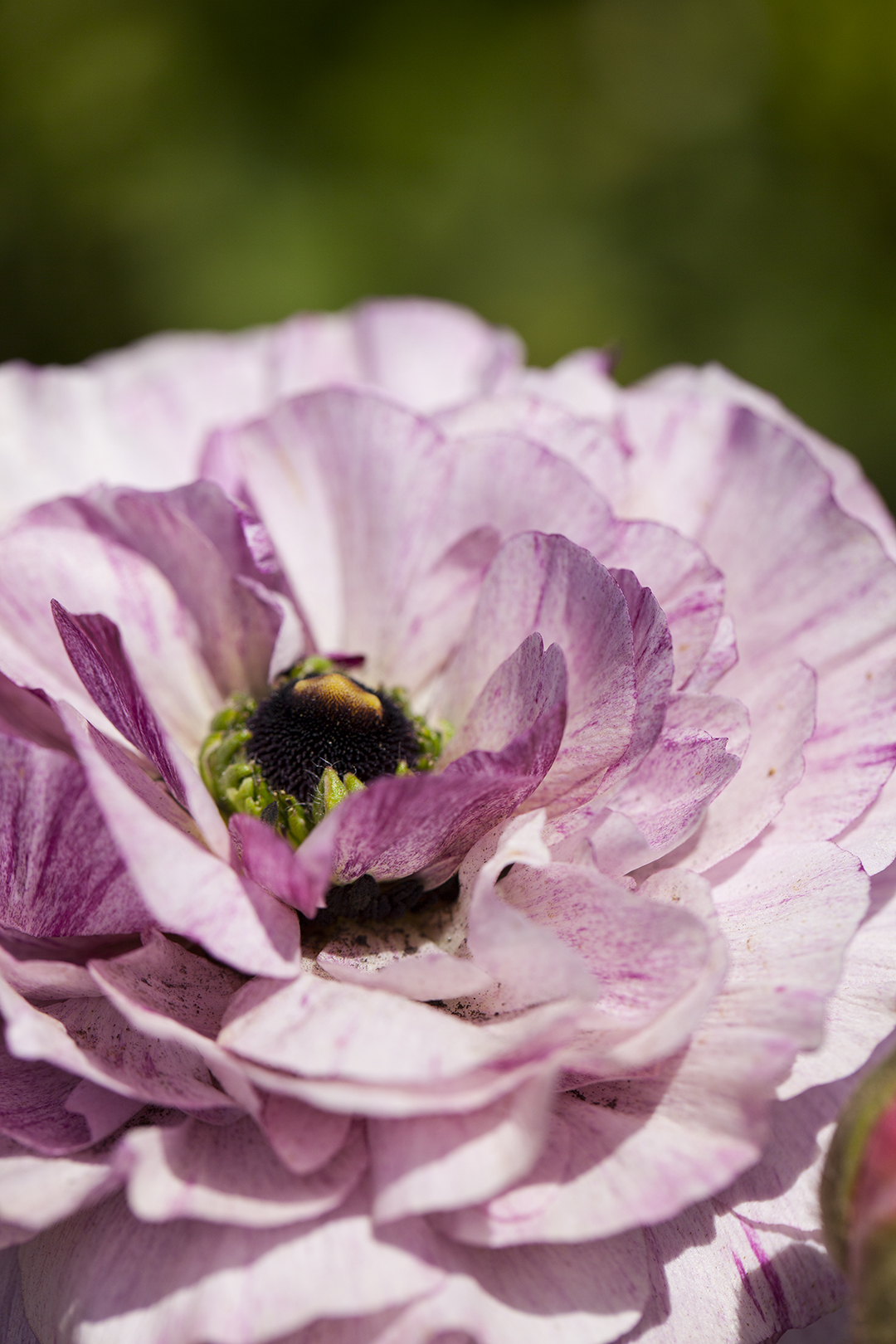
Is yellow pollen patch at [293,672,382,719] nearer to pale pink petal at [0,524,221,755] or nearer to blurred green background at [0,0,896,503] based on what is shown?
pale pink petal at [0,524,221,755]

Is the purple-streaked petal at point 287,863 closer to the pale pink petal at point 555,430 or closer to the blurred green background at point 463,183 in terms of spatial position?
the pale pink petal at point 555,430

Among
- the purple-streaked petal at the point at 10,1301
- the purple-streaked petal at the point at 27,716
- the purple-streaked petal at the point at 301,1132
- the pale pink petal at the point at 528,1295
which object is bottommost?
the purple-streaked petal at the point at 10,1301

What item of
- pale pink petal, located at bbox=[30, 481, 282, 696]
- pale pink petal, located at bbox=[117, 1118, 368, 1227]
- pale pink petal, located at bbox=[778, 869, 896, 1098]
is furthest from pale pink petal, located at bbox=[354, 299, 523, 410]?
pale pink petal, located at bbox=[117, 1118, 368, 1227]

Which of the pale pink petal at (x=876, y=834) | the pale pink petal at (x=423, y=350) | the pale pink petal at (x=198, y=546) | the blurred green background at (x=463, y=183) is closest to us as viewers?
the pale pink petal at (x=876, y=834)

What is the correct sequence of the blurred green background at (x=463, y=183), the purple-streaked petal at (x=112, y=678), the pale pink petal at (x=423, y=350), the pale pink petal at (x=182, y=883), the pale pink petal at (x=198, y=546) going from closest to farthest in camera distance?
1. the pale pink petal at (x=182, y=883)
2. the purple-streaked petal at (x=112, y=678)
3. the pale pink petal at (x=198, y=546)
4. the pale pink petal at (x=423, y=350)
5. the blurred green background at (x=463, y=183)

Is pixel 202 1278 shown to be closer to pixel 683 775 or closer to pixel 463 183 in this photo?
pixel 683 775

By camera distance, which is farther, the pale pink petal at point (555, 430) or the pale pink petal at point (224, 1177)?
the pale pink petal at point (555, 430)

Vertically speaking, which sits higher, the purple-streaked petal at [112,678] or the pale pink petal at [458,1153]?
the purple-streaked petal at [112,678]

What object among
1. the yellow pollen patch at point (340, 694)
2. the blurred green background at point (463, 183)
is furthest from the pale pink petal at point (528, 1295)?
the blurred green background at point (463, 183)
